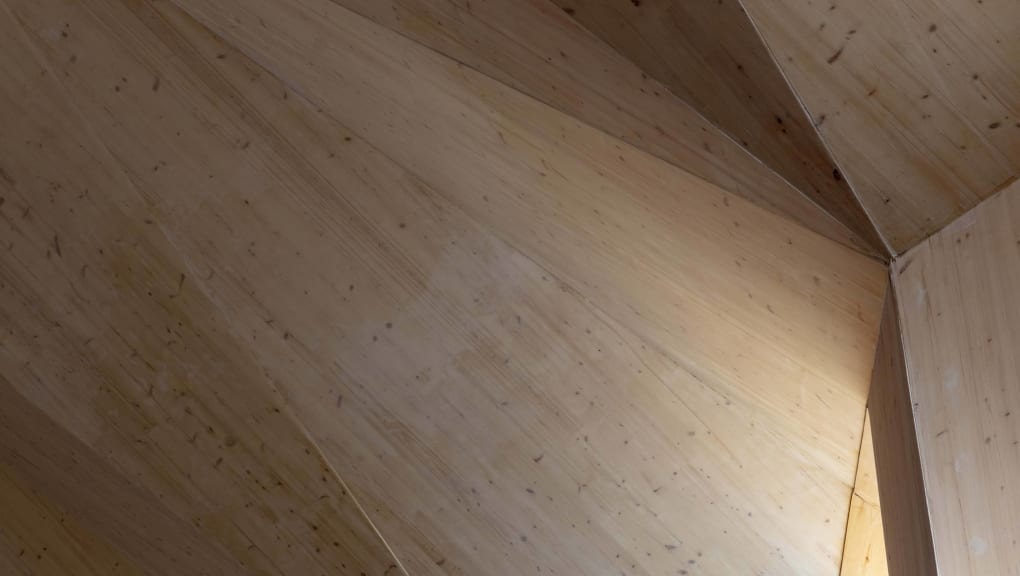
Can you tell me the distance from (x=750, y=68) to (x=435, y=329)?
1.72 metres

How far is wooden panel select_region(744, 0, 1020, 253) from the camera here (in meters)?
3.26

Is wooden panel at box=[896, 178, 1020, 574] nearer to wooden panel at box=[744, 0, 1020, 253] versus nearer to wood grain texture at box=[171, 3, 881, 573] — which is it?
wooden panel at box=[744, 0, 1020, 253]

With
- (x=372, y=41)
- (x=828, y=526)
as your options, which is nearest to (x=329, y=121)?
(x=372, y=41)

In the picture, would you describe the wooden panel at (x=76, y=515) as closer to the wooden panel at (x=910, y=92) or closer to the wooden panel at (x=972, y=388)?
the wooden panel at (x=972, y=388)

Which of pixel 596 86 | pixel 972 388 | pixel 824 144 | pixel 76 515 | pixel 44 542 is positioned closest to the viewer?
pixel 972 388

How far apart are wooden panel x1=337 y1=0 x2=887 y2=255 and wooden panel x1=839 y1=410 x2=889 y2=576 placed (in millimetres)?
1315

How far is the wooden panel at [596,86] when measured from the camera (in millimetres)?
3789

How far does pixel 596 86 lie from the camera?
3.92m

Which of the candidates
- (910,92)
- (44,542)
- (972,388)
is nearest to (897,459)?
(972,388)

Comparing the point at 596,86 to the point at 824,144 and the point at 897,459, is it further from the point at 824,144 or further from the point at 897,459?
the point at 897,459

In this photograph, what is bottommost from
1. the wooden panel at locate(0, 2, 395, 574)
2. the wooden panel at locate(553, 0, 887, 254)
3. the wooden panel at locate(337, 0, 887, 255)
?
the wooden panel at locate(0, 2, 395, 574)

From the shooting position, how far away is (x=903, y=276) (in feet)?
12.0

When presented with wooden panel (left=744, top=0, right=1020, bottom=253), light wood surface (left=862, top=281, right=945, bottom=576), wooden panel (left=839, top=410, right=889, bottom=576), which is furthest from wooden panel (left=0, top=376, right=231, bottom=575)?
wooden panel (left=744, top=0, right=1020, bottom=253)

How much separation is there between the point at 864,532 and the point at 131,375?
3.42m
